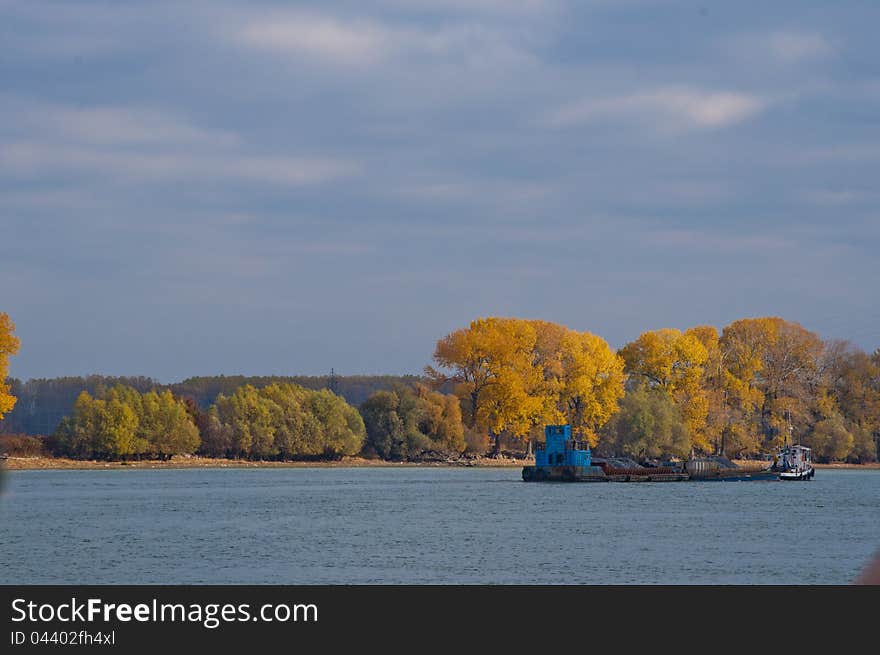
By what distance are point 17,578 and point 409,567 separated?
50.0ft

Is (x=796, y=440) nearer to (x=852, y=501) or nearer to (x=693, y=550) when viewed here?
(x=852, y=501)

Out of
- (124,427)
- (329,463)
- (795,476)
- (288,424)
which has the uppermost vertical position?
(288,424)

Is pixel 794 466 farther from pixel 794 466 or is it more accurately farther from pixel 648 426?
pixel 648 426

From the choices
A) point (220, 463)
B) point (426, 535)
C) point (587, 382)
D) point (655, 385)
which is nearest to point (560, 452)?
point (587, 382)

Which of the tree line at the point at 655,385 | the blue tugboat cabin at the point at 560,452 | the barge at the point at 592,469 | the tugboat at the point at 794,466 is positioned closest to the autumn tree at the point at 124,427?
the tree line at the point at 655,385

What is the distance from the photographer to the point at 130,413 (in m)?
149

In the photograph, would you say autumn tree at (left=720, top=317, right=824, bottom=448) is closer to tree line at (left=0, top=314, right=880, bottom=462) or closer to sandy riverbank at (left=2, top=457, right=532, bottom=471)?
tree line at (left=0, top=314, right=880, bottom=462)

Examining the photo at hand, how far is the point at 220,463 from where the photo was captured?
168 meters

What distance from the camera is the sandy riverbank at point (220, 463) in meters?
155

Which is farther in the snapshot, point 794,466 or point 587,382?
point 587,382

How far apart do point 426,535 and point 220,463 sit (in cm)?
10574

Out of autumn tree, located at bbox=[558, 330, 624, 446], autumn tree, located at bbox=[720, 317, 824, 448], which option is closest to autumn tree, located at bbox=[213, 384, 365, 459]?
autumn tree, located at bbox=[558, 330, 624, 446]

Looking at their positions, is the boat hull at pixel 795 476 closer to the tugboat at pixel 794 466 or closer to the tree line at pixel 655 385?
the tugboat at pixel 794 466

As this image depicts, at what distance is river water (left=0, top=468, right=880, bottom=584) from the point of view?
50.7 m
